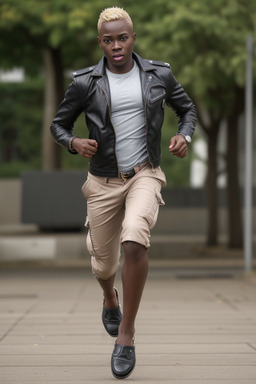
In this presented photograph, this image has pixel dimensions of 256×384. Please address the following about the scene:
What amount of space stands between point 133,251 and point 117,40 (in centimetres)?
116

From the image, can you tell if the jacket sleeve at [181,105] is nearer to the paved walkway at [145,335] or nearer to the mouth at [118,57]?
the mouth at [118,57]

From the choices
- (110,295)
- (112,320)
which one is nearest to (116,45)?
(110,295)

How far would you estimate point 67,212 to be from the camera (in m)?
25.4

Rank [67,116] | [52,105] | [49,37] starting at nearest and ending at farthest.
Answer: [67,116] → [49,37] → [52,105]

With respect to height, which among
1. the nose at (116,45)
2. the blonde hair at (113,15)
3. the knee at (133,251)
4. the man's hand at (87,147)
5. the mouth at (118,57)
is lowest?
the knee at (133,251)

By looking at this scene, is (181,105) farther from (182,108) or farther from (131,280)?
(131,280)

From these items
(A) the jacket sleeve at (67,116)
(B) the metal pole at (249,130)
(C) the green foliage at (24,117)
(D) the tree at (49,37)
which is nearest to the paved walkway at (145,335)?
(A) the jacket sleeve at (67,116)

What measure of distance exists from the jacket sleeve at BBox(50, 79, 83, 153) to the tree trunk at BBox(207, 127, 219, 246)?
1704 cm

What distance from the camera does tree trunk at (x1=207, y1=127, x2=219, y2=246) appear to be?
22.7 m

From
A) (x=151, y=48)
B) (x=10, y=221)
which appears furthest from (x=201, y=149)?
(x=151, y=48)

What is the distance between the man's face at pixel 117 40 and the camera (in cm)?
539

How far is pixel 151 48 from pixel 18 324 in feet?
34.7

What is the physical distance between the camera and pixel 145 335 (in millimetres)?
7293

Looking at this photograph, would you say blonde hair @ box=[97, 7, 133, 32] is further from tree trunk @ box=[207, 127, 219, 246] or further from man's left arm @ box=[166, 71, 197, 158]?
tree trunk @ box=[207, 127, 219, 246]
